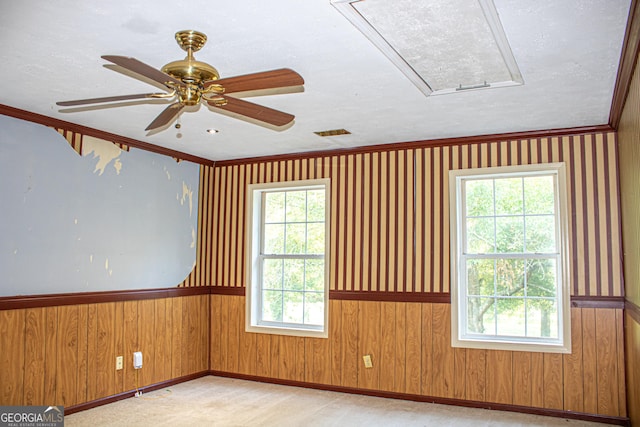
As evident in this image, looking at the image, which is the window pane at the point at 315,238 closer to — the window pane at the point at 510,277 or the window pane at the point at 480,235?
the window pane at the point at 480,235

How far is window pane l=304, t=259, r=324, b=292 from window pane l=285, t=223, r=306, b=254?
0.61 ft

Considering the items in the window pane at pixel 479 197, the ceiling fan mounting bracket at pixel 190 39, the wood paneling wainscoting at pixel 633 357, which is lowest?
the wood paneling wainscoting at pixel 633 357

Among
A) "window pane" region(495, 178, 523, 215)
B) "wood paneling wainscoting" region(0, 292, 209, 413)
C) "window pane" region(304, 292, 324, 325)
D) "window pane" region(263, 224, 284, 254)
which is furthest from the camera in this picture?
"window pane" region(263, 224, 284, 254)

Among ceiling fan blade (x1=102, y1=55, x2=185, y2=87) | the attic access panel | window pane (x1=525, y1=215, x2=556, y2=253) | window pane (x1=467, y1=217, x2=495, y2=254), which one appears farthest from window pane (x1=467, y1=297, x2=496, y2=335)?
ceiling fan blade (x1=102, y1=55, x2=185, y2=87)

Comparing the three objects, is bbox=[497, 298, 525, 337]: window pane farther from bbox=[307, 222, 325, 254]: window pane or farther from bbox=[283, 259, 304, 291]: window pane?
bbox=[283, 259, 304, 291]: window pane

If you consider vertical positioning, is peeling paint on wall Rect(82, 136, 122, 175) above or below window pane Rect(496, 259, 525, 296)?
above

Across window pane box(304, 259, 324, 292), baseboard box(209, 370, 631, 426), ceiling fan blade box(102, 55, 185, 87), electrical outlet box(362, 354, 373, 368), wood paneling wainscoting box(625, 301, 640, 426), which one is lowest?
baseboard box(209, 370, 631, 426)

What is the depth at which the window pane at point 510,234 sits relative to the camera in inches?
191

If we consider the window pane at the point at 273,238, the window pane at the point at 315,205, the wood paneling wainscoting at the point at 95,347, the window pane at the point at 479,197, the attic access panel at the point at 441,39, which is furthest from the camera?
the window pane at the point at 273,238

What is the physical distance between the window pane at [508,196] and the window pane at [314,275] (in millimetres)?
1926

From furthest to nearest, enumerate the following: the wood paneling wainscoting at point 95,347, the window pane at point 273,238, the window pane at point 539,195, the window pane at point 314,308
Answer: the window pane at point 273,238, the window pane at point 314,308, the window pane at point 539,195, the wood paneling wainscoting at point 95,347

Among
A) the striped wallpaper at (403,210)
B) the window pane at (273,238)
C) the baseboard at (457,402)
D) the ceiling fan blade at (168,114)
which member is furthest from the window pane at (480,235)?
the ceiling fan blade at (168,114)

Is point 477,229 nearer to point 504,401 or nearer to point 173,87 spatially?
point 504,401

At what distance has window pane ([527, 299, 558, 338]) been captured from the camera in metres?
4.66
